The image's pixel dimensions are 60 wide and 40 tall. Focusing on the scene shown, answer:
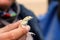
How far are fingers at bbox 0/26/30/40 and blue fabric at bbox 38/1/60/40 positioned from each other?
0.54 metres

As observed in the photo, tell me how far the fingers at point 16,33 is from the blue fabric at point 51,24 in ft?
1.78

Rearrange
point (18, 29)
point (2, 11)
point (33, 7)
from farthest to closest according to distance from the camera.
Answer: point (33, 7), point (2, 11), point (18, 29)

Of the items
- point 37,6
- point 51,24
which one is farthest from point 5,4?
point 37,6

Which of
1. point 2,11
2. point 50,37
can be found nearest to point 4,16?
point 2,11

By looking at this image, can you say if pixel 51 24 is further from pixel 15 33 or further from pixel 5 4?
pixel 15 33

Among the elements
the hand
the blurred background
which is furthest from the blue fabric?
the hand

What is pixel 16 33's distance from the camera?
0.30 meters

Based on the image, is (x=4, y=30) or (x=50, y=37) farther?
(x=50, y=37)

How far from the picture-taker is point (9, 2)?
691 millimetres

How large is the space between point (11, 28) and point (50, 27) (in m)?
0.61

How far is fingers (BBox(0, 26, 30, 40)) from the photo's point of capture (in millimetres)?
296

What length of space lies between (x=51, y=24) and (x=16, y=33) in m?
0.64

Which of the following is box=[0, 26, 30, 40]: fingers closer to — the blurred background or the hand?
the hand

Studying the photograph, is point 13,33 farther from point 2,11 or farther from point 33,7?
point 33,7
